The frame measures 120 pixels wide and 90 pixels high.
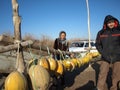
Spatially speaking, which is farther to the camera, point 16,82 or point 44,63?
point 44,63

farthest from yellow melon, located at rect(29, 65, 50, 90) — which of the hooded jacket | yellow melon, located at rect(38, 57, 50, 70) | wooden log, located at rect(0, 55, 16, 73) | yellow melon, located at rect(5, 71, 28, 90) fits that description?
wooden log, located at rect(0, 55, 16, 73)

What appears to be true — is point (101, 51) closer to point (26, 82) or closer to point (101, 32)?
point (101, 32)

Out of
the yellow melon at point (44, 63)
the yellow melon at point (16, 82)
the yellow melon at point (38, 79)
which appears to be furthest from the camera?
the yellow melon at point (44, 63)

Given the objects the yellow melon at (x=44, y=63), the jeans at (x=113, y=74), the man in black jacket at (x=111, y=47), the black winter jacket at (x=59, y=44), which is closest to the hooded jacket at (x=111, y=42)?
the man in black jacket at (x=111, y=47)

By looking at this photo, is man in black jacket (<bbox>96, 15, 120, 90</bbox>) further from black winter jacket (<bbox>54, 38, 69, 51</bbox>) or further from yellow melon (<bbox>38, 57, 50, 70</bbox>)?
yellow melon (<bbox>38, 57, 50, 70</bbox>)

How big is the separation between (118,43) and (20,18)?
3.60m

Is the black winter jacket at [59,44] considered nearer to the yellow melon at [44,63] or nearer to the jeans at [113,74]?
the jeans at [113,74]

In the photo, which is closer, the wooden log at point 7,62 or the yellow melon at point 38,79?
the yellow melon at point 38,79

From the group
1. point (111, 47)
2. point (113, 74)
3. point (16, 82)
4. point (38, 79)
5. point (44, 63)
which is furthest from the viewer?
point (113, 74)

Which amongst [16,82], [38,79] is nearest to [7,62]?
[38,79]

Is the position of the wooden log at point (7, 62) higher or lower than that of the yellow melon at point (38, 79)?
lower

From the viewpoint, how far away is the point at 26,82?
309 centimetres

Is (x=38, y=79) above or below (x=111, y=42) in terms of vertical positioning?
below

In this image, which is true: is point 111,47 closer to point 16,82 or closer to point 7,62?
point 7,62
